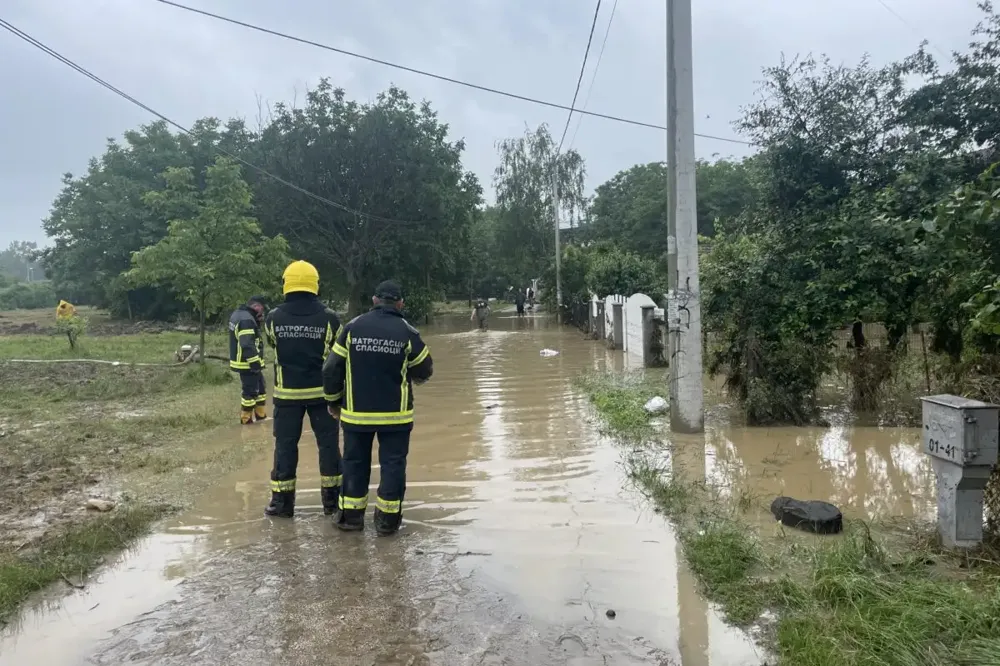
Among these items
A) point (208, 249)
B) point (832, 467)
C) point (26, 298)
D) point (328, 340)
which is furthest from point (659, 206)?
point (26, 298)

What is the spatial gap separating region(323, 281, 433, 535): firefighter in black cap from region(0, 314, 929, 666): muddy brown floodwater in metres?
0.24

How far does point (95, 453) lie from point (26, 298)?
238 ft

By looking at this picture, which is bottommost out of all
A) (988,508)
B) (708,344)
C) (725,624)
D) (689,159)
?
(725,624)

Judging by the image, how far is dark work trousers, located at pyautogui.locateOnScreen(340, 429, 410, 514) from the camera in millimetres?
5121

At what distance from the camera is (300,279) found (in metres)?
5.71

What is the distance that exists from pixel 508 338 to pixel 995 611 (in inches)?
876

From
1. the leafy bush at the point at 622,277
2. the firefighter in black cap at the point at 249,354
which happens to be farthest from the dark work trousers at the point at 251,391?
the leafy bush at the point at 622,277

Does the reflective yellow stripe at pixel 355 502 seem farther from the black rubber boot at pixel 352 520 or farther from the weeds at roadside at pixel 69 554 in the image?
the weeds at roadside at pixel 69 554

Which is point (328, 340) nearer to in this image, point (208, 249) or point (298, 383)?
point (298, 383)

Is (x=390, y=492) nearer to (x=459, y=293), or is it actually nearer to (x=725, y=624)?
(x=725, y=624)

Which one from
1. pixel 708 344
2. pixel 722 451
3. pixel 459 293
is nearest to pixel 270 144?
pixel 708 344

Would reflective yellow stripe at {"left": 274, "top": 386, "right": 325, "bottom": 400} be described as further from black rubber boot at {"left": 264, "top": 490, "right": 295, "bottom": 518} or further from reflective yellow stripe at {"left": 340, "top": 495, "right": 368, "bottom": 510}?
reflective yellow stripe at {"left": 340, "top": 495, "right": 368, "bottom": 510}

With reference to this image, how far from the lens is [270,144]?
34344mm

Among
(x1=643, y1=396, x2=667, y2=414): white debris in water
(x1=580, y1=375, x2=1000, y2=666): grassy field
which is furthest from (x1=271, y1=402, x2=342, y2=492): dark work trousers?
(x1=643, y1=396, x2=667, y2=414): white debris in water
